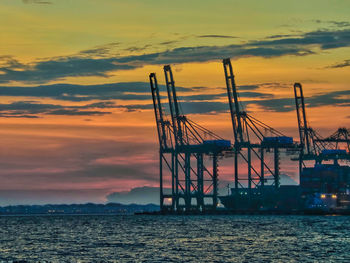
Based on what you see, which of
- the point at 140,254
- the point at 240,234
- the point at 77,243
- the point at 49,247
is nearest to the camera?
the point at 140,254

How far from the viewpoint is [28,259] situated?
74.2 meters

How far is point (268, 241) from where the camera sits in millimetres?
95188

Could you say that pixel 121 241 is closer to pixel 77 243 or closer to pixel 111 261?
pixel 77 243

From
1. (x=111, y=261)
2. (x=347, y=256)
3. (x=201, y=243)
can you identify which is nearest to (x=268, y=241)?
(x=201, y=243)

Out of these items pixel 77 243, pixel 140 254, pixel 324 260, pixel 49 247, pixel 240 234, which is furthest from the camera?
pixel 240 234

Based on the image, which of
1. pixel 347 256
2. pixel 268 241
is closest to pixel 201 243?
pixel 268 241

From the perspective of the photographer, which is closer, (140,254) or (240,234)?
(140,254)

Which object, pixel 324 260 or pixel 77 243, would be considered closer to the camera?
pixel 324 260

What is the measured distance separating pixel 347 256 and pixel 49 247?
114 feet

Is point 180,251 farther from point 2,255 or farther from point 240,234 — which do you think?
point 240,234

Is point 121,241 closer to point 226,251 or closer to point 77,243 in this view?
point 77,243

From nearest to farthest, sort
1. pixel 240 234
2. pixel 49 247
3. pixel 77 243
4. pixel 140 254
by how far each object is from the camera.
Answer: pixel 140 254 < pixel 49 247 < pixel 77 243 < pixel 240 234

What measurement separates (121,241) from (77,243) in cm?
584

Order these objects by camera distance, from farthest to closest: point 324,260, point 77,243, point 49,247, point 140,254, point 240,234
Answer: point 240,234, point 77,243, point 49,247, point 140,254, point 324,260
